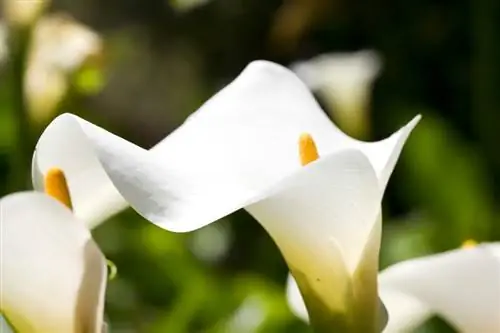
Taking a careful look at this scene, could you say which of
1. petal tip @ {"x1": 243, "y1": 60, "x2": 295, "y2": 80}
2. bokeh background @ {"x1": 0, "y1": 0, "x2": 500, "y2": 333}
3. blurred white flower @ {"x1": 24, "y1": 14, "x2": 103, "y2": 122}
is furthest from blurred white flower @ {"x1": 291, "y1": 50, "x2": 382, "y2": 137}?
petal tip @ {"x1": 243, "y1": 60, "x2": 295, "y2": 80}

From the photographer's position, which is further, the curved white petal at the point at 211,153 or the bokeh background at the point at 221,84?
the bokeh background at the point at 221,84

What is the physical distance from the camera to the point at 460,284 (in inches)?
9.9


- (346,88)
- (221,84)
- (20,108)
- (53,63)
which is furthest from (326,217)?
(221,84)

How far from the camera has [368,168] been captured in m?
0.23

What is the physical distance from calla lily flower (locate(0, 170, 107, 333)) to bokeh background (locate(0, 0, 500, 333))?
244 millimetres

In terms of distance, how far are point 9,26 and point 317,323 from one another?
1.01 ft

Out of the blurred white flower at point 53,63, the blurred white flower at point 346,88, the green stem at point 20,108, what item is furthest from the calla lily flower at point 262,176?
the blurred white flower at point 346,88

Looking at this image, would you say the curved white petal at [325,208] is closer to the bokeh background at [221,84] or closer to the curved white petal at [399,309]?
the curved white petal at [399,309]

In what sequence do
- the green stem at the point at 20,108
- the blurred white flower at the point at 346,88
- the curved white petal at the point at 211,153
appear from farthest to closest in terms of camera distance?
the blurred white flower at the point at 346,88, the green stem at the point at 20,108, the curved white petal at the point at 211,153

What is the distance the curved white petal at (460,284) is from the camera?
249mm

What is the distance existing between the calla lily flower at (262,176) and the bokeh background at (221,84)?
0.71 ft

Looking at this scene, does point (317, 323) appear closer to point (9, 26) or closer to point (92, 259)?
point (92, 259)

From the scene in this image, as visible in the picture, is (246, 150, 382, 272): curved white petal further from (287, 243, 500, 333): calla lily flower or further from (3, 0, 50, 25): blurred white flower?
(3, 0, 50, 25): blurred white flower

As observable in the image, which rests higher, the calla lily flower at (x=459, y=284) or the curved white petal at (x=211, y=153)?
the curved white petal at (x=211, y=153)
